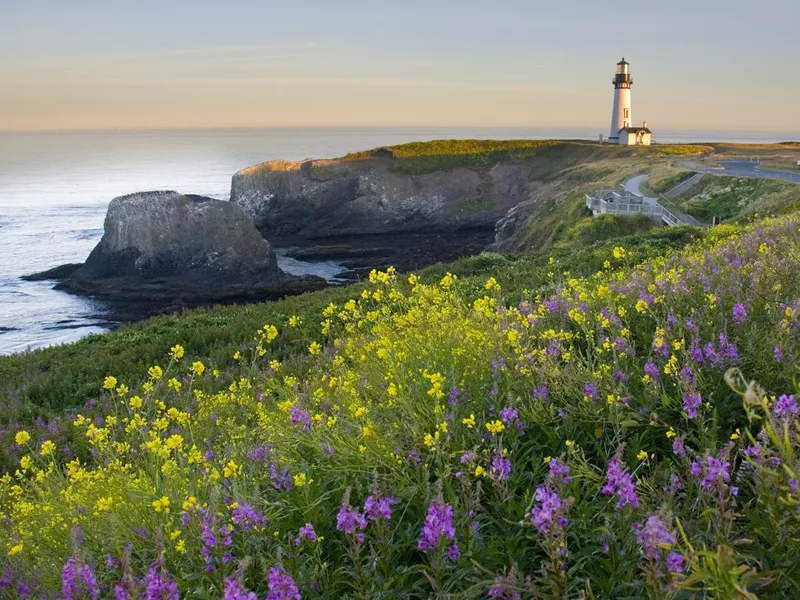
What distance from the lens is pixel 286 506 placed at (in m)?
3.33

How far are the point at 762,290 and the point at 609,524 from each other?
10.9 feet

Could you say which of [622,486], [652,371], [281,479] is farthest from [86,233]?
[622,486]

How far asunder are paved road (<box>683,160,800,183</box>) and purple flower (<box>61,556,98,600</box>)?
42.9 metres

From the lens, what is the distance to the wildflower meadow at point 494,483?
222cm

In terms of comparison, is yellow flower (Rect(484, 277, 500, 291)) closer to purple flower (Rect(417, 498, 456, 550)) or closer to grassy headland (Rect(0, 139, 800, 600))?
grassy headland (Rect(0, 139, 800, 600))

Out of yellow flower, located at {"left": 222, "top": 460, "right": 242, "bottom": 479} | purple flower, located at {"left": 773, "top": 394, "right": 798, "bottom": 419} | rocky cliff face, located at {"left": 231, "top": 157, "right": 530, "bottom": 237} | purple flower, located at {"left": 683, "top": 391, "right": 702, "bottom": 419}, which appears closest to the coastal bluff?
rocky cliff face, located at {"left": 231, "top": 157, "right": 530, "bottom": 237}

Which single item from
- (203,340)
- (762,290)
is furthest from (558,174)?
(762,290)

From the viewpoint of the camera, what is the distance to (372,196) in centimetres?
7675

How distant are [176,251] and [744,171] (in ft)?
144

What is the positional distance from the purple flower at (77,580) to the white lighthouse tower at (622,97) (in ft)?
332

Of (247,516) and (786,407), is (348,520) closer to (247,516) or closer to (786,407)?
(247,516)

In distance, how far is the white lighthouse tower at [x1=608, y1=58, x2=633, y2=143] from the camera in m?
94.7

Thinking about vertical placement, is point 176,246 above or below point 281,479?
below

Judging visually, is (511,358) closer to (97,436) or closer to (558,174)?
(97,436)
